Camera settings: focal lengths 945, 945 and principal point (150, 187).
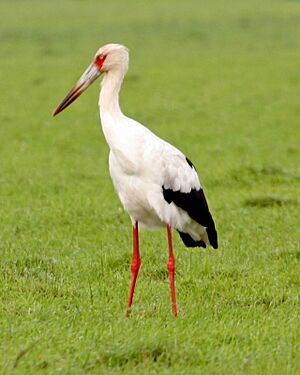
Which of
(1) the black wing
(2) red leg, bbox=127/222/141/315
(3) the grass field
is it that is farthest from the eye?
(3) the grass field

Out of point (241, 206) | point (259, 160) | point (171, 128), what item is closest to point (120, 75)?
point (241, 206)

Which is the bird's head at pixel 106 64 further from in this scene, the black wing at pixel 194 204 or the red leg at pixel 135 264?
the red leg at pixel 135 264

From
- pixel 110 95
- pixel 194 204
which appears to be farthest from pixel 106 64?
pixel 194 204

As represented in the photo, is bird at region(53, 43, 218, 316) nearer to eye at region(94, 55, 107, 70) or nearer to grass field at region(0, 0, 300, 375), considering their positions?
eye at region(94, 55, 107, 70)

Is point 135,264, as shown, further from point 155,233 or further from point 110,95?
point 155,233

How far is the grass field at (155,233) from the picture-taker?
5.68 metres

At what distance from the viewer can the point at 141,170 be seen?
657 cm

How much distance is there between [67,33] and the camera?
115 feet

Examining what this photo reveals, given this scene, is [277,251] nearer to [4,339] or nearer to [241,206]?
[241,206]

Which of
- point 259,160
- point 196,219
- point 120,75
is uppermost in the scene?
point 120,75

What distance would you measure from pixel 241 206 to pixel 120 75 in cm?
424

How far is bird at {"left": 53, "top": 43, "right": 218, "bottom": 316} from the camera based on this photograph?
6.55 metres

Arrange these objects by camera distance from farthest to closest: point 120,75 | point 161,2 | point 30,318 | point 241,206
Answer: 1. point 161,2
2. point 241,206
3. point 120,75
4. point 30,318

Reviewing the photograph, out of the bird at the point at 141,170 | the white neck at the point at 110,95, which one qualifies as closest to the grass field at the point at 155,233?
the bird at the point at 141,170
